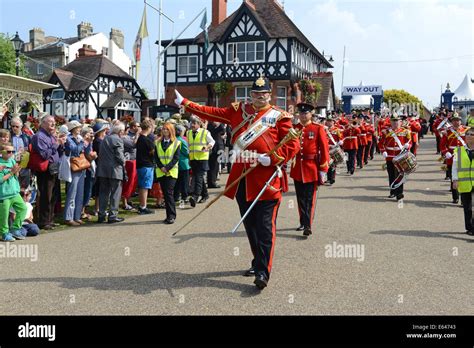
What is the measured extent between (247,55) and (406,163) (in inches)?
1056

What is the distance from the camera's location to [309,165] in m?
8.65

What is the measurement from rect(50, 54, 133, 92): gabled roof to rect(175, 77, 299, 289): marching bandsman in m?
39.1

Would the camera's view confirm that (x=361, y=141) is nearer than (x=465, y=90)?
Yes

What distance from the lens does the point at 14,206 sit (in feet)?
25.9

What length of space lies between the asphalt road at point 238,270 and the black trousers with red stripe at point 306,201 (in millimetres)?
295

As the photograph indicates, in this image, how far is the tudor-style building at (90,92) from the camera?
141 feet

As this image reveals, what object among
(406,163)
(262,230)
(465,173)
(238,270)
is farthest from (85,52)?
(262,230)

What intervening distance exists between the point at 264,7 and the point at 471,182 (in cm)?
3330

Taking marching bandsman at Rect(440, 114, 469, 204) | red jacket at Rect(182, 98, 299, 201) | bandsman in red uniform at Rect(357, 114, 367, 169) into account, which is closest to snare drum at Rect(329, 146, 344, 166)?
marching bandsman at Rect(440, 114, 469, 204)

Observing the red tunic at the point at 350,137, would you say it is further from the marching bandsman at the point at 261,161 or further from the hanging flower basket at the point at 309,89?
the hanging flower basket at the point at 309,89

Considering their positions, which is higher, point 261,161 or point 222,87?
point 222,87

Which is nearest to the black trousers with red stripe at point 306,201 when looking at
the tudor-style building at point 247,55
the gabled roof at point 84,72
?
the tudor-style building at point 247,55

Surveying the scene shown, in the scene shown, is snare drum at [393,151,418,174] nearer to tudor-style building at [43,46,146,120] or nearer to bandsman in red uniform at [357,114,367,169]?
bandsman in red uniform at [357,114,367,169]

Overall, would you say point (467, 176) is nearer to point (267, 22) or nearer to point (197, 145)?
point (197, 145)
